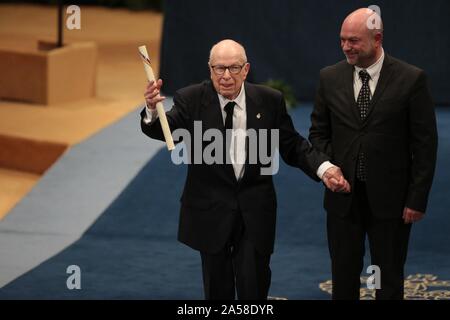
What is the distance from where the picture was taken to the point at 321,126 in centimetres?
484

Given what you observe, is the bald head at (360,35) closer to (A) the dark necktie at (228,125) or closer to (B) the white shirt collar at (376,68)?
(B) the white shirt collar at (376,68)

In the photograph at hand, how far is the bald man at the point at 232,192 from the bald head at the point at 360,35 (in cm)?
35

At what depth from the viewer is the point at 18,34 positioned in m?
14.1

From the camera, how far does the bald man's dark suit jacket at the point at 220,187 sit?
4.62 metres

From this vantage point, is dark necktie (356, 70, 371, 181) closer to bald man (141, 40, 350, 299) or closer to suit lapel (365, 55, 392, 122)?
suit lapel (365, 55, 392, 122)

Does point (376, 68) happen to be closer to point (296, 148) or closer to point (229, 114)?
point (296, 148)

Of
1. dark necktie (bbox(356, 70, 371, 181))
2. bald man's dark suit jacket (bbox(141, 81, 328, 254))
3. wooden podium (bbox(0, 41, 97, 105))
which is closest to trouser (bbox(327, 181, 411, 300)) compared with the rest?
dark necktie (bbox(356, 70, 371, 181))

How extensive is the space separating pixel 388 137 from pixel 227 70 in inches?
30.0

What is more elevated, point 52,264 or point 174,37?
point 174,37

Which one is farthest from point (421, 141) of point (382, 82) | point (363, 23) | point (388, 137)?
point (363, 23)

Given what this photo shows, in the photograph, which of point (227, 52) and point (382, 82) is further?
point (382, 82)
